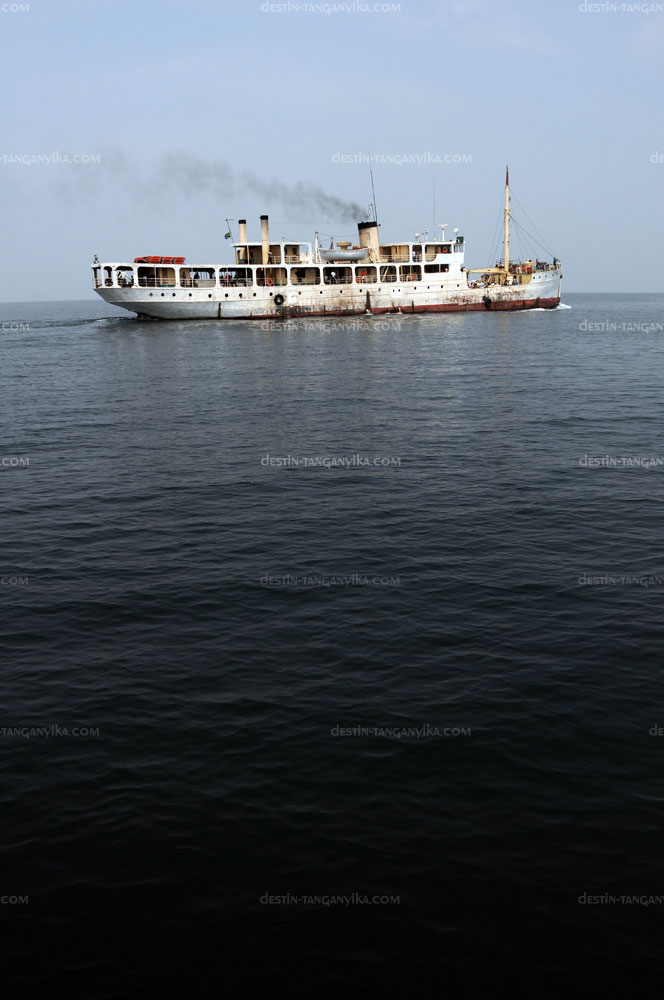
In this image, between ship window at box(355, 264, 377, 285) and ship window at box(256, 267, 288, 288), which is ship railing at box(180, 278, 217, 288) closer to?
ship window at box(256, 267, 288, 288)

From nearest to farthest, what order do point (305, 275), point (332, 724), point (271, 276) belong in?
point (332, 724), point (271, 276), point (305, 275)

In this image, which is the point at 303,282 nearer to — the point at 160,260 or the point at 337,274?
the point at 337,274

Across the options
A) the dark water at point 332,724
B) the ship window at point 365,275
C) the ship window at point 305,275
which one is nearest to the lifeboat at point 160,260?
the ship window at point 305,275

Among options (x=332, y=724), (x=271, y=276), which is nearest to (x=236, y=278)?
(x=271, y=276)

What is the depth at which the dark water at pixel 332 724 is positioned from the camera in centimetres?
1003

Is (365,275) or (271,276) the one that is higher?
(271,276)

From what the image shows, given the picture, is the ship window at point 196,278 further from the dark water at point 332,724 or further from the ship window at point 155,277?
the dark water at point 332,724

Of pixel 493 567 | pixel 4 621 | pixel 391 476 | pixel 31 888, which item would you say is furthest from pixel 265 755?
pixel 391 476

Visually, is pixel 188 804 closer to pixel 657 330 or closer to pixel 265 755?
pixel 265 755

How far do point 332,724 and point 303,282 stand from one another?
121 meters

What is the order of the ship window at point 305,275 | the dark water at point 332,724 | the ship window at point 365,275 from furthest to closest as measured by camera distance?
the ship window at point 365,275, the ship window at point 305,275, the dark water at point 332,724

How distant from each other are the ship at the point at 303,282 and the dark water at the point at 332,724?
90.7m

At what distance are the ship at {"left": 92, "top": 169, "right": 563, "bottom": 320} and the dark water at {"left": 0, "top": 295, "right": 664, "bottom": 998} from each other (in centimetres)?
9070

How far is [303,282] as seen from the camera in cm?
12800
